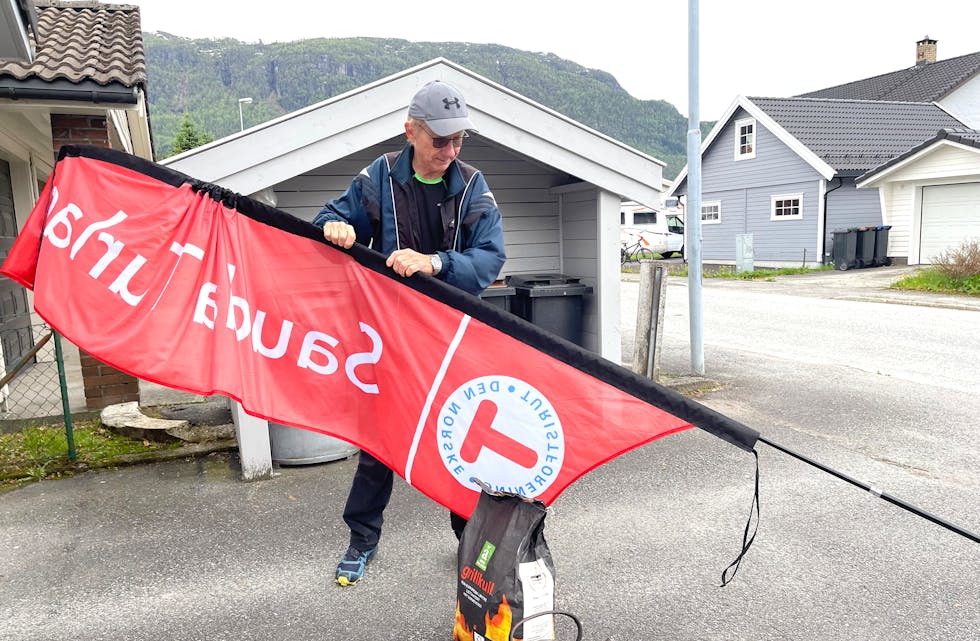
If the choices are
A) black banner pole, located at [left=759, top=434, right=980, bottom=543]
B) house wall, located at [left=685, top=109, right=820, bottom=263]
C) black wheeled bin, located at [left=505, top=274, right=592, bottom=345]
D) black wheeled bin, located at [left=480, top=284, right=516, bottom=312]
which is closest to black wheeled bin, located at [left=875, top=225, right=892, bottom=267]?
house wall, located at [left=685, top=109, right=820, bottom=263]

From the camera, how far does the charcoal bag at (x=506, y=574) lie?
8.08 ft

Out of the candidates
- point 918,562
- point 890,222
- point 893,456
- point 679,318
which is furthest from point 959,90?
point 918,562

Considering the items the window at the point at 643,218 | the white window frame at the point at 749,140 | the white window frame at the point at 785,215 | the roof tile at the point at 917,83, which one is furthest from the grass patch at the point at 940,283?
the window at the point at 643,218

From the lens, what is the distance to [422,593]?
332cm

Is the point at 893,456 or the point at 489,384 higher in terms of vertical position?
the point at 489,384

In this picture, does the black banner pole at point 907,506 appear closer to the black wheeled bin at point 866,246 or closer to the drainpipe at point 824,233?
the black wheeled bin at point 866,246

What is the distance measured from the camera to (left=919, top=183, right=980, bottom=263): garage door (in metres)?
19.1

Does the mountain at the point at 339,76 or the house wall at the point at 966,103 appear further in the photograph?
the mountain at the point at 339,76

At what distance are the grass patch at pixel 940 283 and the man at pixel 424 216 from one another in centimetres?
1514

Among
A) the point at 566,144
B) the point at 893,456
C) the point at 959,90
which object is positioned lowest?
the point at 893,456

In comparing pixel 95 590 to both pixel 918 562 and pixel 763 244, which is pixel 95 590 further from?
pixel 763 244

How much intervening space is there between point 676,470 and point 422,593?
2.37m

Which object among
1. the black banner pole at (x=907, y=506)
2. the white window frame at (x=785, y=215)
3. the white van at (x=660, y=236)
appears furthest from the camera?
the white van at (x=660, y=236)

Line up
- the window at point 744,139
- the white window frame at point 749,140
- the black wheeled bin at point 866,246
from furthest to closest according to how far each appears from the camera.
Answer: the window at point 744,139 → the white window frame at point 749,140 → the black wheeled bin at point 866,246
